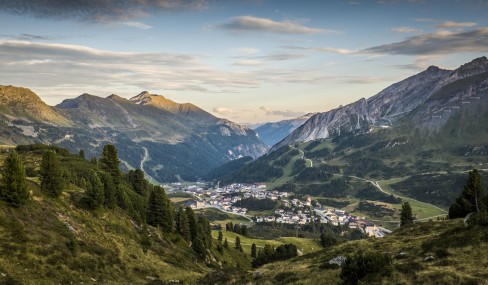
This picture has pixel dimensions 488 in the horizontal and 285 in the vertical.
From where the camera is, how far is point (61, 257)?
2025 inches

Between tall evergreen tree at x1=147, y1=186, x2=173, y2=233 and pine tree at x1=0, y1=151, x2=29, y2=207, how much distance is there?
49.4 meters

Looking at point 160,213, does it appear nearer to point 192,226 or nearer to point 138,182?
point 192,226

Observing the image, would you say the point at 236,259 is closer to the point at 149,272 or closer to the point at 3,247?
the point at 149,272

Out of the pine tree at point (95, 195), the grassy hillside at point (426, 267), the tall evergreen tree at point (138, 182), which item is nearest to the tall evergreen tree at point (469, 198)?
the grassy hillside at point (426, 267)

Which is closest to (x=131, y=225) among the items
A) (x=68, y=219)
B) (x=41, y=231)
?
(x=68, y=219)

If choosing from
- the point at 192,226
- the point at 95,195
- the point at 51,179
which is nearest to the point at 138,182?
the point at 192,226

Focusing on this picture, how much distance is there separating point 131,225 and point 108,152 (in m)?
49.1

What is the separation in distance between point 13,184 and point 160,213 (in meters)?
54.0

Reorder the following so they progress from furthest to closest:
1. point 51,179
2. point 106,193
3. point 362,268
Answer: point 106,193, point 51,179, point 362,268

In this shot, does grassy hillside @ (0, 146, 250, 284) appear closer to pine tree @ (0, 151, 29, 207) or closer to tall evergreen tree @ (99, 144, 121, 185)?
pine tree @ (0, 151, 29, 207)

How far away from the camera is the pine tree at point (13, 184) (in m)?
56.7

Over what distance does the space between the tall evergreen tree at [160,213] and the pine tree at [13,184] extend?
162 ft

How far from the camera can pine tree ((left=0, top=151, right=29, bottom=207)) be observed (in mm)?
56656

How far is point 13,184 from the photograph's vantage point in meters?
56.8
